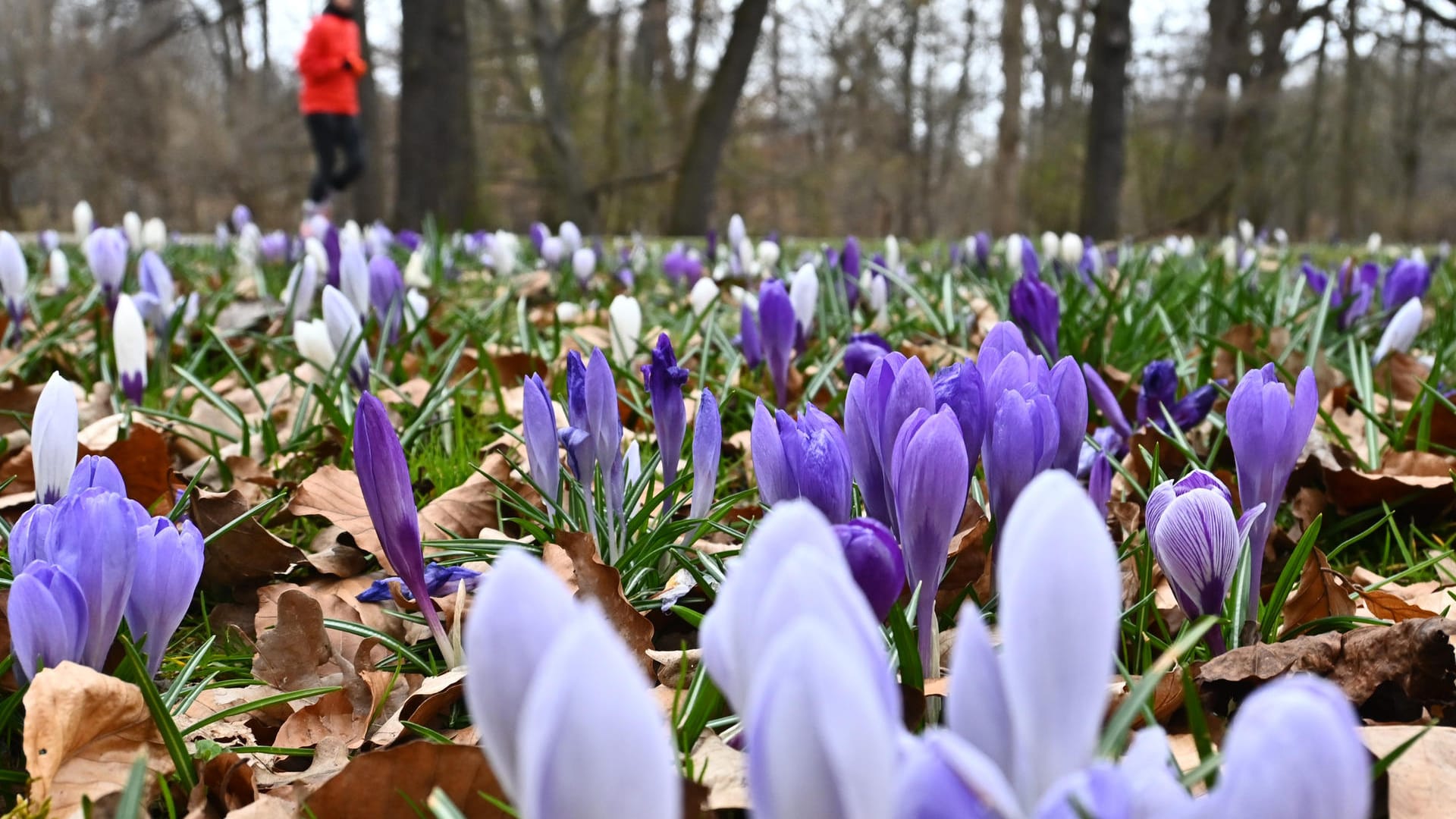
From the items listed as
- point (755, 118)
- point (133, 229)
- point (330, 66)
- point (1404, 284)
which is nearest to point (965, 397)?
point (1404, 284)

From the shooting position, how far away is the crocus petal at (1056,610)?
1.78ft

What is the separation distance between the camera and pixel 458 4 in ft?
37.0

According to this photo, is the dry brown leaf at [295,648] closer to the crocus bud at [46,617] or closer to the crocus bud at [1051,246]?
the crocus bud at [46,617]

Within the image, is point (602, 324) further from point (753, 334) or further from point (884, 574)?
point (884, 574)

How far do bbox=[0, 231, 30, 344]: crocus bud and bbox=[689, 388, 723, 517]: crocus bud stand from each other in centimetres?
229

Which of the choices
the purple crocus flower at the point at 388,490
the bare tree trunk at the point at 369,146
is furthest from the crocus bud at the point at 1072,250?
the bare tree trunk at the point at 369,146

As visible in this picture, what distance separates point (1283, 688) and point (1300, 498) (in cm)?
161

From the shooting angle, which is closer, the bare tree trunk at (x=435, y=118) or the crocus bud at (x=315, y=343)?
the crocus bud at (x=315, y=343)

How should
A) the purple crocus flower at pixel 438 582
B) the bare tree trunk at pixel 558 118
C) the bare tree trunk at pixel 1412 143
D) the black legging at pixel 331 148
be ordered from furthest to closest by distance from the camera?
1. the bare tree trunk at pixel 1412 143
2. the bare tree trunk at pixel 558 118
3. the black legging at pixel 331 148
4. the purple crocus flower at pixel 438 582

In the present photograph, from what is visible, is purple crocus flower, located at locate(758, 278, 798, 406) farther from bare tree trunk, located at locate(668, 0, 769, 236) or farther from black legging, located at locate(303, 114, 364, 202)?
bare tree trunk, located at locate(668, 0, 769, 236)

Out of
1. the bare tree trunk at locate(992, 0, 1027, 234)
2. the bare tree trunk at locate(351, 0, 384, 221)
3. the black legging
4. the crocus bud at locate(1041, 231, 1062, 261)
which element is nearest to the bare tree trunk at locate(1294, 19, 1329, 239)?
the bare tree trunk at locate(992, 0, 1027, 234)

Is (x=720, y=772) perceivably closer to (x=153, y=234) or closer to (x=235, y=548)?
(x=235, y=548)

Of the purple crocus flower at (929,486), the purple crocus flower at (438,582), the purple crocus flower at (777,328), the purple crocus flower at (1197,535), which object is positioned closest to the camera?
the purple crocus flower at (929,486)

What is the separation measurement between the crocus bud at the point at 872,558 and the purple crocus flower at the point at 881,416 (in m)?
0.17
